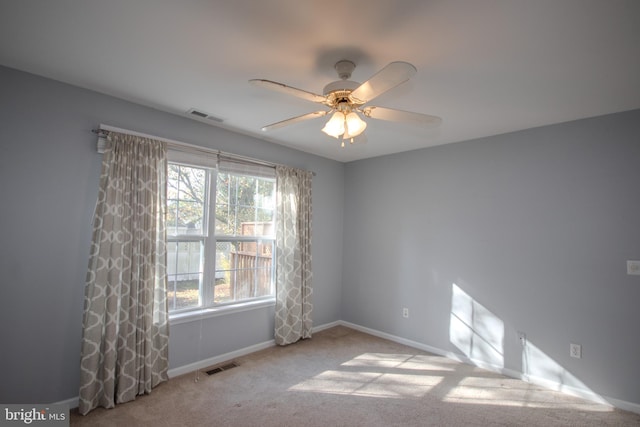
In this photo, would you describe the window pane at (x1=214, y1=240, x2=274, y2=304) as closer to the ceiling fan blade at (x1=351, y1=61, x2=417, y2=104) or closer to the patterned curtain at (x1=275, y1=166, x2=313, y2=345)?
the patterned curtain at (x1=275, y1=166, x2=313, y2=345)

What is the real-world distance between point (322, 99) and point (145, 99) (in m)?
1.75

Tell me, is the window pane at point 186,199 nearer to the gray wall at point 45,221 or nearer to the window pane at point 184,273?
the window pane at point 184,273

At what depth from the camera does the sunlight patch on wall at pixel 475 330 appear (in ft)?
10.9

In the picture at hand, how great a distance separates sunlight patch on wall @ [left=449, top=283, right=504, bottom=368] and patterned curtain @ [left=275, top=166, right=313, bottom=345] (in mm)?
1800

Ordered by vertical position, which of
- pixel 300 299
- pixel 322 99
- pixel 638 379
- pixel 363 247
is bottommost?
pixel 638 379

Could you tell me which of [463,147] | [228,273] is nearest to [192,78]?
[228,273]

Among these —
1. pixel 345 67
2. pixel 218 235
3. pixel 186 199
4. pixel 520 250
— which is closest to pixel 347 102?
pixel 345 67

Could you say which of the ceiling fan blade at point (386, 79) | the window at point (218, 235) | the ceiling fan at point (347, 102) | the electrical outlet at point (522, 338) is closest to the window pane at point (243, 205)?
the window at point (218, 235)

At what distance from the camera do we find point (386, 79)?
5.04 ft

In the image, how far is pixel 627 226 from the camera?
268cm

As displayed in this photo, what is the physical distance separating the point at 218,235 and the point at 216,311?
0.81 meters

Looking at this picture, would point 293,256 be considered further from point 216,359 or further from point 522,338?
point 522,338

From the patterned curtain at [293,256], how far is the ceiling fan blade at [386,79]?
7.59 ft

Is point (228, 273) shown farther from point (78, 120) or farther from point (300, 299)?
point (78, 120)
